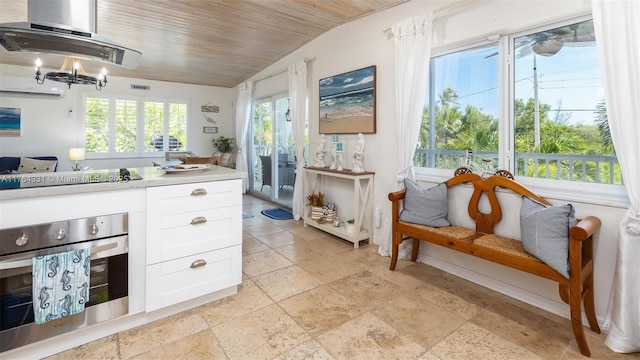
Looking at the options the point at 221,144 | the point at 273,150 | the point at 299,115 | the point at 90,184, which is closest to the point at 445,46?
the point at 299,115

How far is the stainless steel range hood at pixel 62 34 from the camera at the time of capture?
1782 millimetres

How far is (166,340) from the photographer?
1798 millimetres

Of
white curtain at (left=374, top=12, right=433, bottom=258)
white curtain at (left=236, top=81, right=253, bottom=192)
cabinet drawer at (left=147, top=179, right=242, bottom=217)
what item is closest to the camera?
cabinet drawer at (left=147, top=179, right=242, bottom=217)

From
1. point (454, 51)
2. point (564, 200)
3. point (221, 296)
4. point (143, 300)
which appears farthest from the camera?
point (454, 51)

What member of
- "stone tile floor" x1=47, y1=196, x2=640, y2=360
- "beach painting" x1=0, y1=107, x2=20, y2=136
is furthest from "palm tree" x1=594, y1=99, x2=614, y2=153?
"beach painting" x1=0, y1=107, x2=20, y2=136

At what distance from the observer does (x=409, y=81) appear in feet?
9.52

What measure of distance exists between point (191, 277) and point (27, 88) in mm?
5824

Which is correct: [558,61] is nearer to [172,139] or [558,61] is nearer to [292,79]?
[292,79]

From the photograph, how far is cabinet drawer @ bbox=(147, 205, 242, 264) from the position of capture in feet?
6.24

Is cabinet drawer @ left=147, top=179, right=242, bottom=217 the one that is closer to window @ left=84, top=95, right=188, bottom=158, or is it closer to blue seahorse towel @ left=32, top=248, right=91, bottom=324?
blue seahorse towel @ left=32, top=248, right=91, bottom=324

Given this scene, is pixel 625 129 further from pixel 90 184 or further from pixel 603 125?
pixel 90 184

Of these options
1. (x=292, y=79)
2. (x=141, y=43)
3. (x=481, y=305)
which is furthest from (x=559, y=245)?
(x=141, y=43)

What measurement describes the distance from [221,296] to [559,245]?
2.23 m

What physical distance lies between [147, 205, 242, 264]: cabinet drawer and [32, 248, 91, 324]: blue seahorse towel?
34 cm
